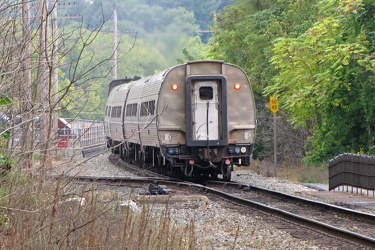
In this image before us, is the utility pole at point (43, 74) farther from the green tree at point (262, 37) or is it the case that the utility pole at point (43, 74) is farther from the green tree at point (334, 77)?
the green tree at point (262, 37)

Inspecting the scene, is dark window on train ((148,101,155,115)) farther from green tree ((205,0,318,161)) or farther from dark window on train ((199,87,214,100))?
green tree ((205,0,318,161))

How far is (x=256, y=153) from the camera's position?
108 ft

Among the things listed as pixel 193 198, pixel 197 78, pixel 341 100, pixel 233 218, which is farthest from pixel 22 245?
pixel 341 100

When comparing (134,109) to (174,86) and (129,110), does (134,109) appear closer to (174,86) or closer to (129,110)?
(129,110)

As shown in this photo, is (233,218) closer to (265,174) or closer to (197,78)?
(197,78)

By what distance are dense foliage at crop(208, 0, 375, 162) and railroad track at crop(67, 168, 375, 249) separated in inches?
329

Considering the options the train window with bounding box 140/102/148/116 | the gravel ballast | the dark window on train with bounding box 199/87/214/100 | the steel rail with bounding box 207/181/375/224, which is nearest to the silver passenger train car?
the dark window on train with bounding box 199/87/214/100

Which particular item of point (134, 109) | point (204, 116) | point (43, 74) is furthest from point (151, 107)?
point (43, 74)

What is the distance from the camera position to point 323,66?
26.2 m

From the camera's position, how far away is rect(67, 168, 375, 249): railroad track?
9.45 m

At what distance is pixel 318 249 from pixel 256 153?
2419 cm

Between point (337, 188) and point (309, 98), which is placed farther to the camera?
point (309, 98)

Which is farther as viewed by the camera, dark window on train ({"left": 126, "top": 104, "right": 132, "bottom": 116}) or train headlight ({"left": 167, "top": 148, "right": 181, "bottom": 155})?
dark window on train ({"left": 126, "top": 104, "right": 132, "bottom": 116})

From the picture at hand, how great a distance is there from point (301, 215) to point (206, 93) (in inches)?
262
